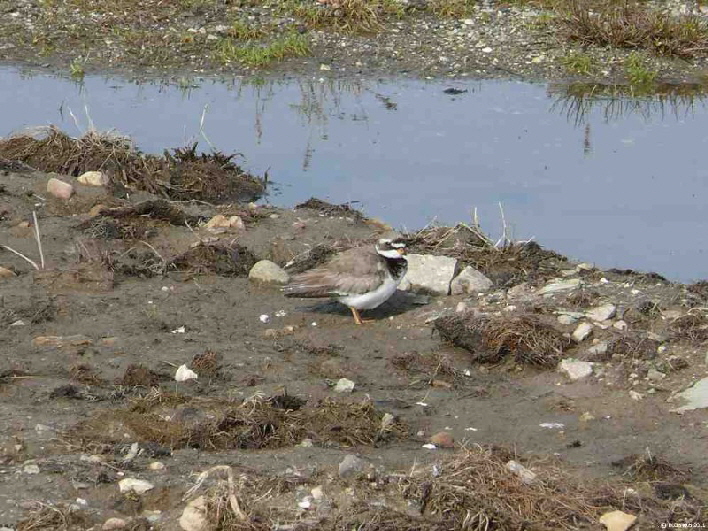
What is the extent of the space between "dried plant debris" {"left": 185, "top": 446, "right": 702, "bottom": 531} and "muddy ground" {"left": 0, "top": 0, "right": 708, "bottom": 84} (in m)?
9.34

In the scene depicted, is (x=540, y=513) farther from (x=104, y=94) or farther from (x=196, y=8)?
(x=196, y=8)

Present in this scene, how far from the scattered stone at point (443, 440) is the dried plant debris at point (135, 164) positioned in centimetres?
495

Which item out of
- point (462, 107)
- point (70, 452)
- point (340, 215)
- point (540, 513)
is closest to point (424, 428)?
point (540, 513)

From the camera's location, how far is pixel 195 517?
515 centimetres

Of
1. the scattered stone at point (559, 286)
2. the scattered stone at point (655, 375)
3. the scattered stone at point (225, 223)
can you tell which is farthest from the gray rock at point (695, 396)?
the scattered stone at point (225, 223)

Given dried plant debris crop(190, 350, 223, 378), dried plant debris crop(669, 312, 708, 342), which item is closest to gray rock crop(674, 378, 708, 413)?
dried plant debris crop(669, 312, 708, 342)

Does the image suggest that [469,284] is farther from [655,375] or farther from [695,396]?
[695,396]

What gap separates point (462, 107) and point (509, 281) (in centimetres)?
488

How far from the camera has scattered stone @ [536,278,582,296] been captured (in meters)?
8.43

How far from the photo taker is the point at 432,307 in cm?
855

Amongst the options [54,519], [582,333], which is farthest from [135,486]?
[582,333]

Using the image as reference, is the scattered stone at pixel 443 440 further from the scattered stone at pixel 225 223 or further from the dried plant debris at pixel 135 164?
the dried plant debris at pixel 135 164

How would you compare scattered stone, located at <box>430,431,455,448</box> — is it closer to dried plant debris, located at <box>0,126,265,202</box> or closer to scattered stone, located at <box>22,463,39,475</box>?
scattered stone, located at <box>22,463,39,475</box>

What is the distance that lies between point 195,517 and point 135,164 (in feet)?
20.1
